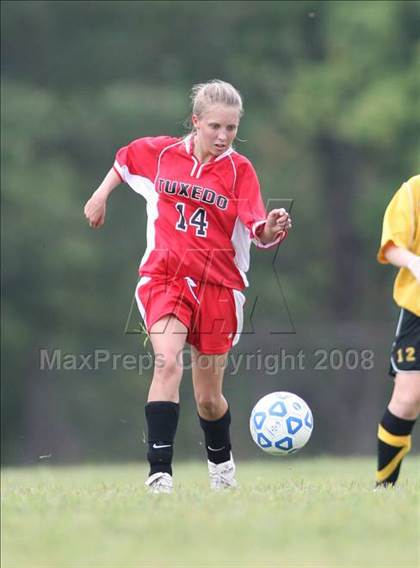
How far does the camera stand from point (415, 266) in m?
5.79

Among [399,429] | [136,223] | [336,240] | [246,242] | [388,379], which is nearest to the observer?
[399,429]

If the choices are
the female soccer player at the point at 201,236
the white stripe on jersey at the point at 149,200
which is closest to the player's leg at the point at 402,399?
the female soccer player at the point at 201,236

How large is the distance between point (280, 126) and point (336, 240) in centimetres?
233

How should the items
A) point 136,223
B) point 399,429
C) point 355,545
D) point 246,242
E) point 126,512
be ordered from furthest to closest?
point 136,223 < point 246,242 < point 399,429 < point 126,512 < point 355,545

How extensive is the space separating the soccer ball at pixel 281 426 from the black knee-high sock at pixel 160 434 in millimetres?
796

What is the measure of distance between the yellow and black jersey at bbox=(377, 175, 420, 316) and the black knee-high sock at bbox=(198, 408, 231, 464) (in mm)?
1303

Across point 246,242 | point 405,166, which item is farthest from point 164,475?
point 405,166

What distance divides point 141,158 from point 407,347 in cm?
181

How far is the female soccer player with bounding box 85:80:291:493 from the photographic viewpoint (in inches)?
251

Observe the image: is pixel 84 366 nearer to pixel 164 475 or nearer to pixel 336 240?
pixel 336 240

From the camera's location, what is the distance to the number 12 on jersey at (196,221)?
6.51 metres

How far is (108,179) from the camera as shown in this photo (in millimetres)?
6812

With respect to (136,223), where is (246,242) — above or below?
below

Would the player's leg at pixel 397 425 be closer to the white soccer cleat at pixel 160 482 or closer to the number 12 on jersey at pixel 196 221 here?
the white soccer cleat at pixel 160 482
